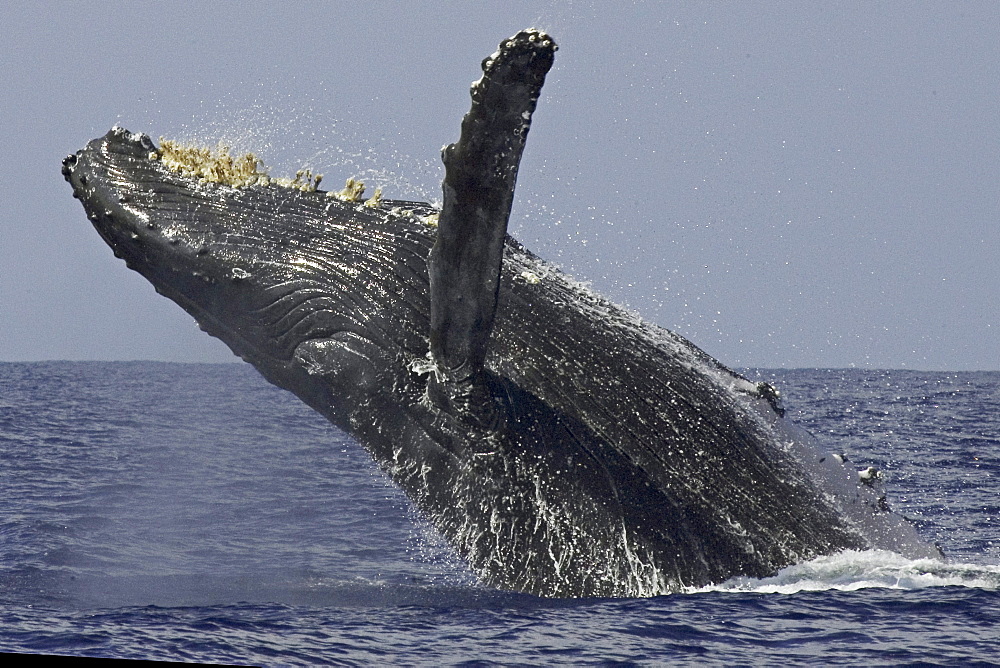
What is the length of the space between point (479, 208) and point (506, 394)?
154 centimetres

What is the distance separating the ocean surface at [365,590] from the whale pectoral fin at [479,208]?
1828 millimetres

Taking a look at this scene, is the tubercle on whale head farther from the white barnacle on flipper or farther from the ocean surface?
the ocean surface

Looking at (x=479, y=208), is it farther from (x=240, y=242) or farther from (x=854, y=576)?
(x=854, y=576)

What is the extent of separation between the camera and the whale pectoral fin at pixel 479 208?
251 inches

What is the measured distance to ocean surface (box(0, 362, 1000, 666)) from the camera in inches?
294

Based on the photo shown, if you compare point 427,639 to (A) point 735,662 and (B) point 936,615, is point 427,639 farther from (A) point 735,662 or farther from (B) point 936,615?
(B) point 936,615

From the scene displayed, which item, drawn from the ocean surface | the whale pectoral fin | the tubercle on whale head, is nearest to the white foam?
the ocean surface

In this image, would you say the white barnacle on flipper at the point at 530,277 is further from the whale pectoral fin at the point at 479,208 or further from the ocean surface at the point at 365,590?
the ocean surface at the point at 365,590

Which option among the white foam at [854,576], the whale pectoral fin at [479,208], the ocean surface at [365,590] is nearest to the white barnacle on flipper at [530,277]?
the whale pectoral fin at [479,208]

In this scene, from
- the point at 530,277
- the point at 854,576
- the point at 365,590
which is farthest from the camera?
the point at 365,590

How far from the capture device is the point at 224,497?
18.3m

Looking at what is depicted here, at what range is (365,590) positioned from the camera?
9992 millimetres

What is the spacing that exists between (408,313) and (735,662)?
3191mm

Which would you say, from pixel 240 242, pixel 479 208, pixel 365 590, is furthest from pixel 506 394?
pixel 365 590
